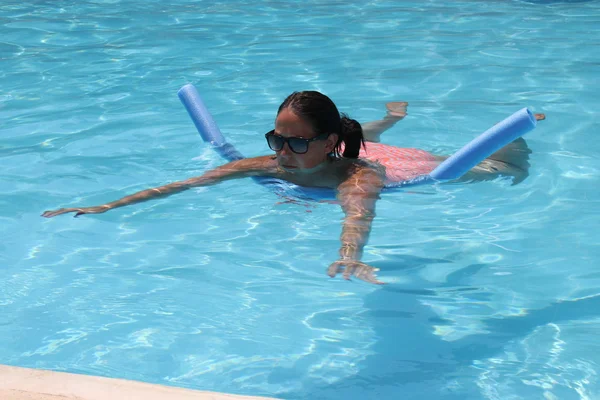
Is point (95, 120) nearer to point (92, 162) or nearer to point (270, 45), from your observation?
point (92, 162)

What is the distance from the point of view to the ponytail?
395 cm

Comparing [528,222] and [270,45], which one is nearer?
[528,222]

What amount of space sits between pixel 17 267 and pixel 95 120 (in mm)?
2399

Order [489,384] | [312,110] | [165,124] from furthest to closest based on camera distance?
[165,124]
[312,110]
[489,384]

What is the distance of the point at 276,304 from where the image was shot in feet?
11.2

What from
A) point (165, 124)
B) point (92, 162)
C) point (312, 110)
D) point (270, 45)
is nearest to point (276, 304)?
point (312, 110)

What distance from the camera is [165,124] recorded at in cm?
586

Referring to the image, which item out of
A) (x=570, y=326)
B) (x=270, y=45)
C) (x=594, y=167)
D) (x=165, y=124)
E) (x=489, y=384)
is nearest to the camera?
(x=489, y=384)

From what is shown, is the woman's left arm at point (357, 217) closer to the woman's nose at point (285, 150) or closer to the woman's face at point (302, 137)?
the woman's face at point (302, 137)

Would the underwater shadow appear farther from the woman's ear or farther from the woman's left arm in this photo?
the woman's ear

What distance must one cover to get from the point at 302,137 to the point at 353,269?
3.82 ft

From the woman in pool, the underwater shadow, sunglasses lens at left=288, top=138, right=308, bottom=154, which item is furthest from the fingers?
sunglasses lens at left=288, top=138, right=308, bottom=154

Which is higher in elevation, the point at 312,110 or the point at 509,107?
the point at 312,110

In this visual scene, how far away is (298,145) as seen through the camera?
376 cm
